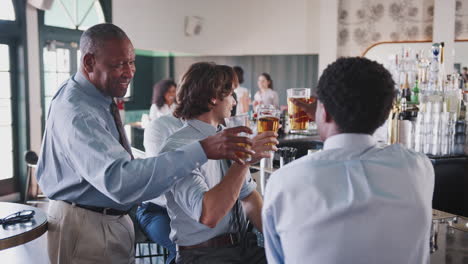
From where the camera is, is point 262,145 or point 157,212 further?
point 157,212

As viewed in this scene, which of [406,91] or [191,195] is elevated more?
[406,91]

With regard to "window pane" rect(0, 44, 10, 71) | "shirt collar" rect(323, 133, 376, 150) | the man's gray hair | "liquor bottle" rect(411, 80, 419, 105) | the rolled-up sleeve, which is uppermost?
"window pane" rect(0, 44, 10, 71)

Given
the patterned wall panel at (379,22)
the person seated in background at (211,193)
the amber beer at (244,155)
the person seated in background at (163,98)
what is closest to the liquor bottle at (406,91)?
the person seated in background at (211,193)

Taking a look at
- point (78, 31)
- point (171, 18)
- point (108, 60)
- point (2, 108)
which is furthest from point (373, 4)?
point (108, 60)

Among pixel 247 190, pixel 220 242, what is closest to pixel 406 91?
pixel 247 190

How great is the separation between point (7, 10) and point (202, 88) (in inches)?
189

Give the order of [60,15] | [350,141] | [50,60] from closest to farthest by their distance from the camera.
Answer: [350,141] → [50,60] → [60,15]

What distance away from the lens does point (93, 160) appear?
1.51 metres

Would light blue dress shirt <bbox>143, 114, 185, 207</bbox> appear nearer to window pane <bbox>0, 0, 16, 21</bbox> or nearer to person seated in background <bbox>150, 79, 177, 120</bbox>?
person seated in background <bbox>150, 79, 177, 120</bbox>

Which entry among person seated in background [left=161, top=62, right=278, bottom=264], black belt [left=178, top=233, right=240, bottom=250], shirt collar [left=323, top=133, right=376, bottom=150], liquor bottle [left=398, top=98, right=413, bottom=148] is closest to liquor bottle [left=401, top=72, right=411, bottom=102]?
liquor bottle [left=398, top=98, right=413, bottom=148]

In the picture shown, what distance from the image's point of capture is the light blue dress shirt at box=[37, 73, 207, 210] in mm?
1439

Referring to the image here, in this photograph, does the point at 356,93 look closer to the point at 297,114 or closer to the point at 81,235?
the point at 297,114

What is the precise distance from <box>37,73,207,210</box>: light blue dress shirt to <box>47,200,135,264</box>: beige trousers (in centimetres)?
5

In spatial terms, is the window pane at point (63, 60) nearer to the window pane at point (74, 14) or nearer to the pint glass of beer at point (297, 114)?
the window pane at point (74, 14)
